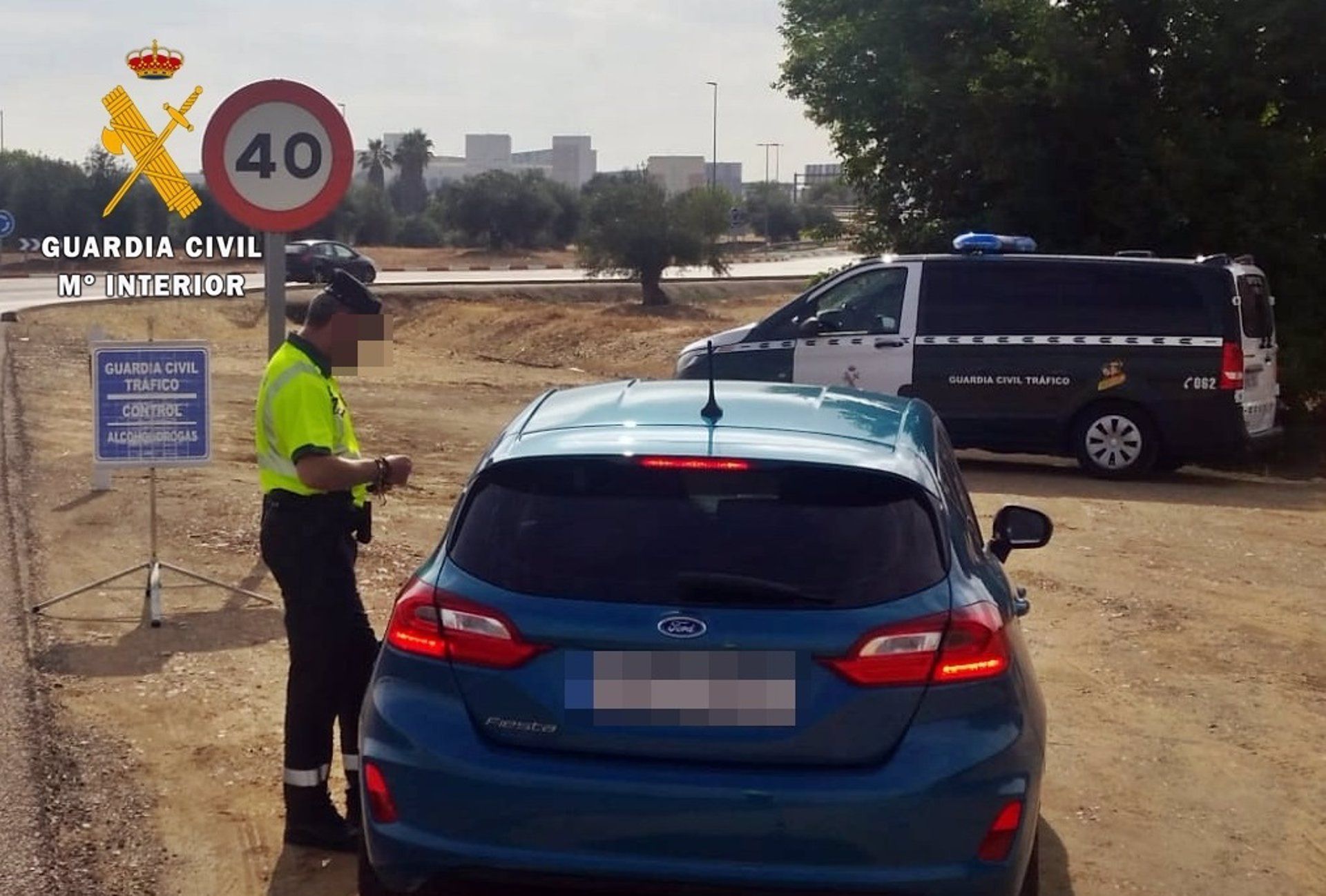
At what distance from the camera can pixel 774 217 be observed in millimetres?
102250

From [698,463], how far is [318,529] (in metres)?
1.69

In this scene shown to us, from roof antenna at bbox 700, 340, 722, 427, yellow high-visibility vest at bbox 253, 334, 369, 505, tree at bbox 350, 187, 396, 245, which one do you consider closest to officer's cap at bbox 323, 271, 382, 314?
yellow high-visibility vest at bbox 253, 334, 369, 505

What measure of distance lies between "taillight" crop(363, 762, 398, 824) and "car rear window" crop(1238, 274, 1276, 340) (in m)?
12.9

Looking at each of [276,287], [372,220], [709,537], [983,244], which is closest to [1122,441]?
[983,244]

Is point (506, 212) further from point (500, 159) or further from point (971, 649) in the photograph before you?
point (500, 159)

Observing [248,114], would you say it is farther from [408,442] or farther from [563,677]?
[408,442]

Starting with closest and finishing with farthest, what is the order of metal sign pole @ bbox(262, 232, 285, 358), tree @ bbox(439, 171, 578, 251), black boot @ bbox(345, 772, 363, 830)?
black boot @ bbox(345, 772, 363, 830)
metal sign pole @ bbox(262, 232, 285, 358)
tree @ bbox(439, 171, 578, 251)

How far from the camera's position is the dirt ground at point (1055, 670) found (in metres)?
5.71

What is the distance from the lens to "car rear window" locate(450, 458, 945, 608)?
409 cm

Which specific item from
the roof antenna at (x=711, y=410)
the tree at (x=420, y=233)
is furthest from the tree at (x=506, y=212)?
the roof antenna at (x=711, y=410)

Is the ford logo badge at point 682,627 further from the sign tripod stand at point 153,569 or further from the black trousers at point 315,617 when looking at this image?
the sign tripod stand at point 153,569

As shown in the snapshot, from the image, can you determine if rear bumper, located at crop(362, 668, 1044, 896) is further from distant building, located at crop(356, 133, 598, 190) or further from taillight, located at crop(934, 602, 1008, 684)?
distant building, located at crop(356, 133, 598, 190)

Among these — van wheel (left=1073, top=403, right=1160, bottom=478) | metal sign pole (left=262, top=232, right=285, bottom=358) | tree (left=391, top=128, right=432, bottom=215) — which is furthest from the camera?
tree (left=391, top=128, right=432, bottom=215)

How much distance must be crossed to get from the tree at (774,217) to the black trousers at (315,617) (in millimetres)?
94810
